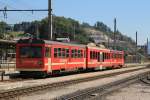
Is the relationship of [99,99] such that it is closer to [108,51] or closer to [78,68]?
[78,68]

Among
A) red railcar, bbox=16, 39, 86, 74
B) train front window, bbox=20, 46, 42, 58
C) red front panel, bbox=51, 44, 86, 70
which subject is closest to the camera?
red railcar, bbox=16, 39, 86, 74

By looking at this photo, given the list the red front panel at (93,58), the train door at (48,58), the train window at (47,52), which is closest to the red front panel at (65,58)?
the train door at (48,58)

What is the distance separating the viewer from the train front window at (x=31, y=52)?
106 ft

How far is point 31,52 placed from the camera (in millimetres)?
32562

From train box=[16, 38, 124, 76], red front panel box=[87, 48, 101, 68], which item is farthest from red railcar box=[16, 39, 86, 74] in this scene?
red front panel box=[87, 48, 101, 68]

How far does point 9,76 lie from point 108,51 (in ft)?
75.6

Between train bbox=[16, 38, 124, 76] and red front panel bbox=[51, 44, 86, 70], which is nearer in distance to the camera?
train bbox=[16, 38, 124, 76]

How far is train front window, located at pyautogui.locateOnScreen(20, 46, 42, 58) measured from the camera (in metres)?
32.2

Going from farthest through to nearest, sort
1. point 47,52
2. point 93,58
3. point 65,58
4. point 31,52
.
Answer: point 93,58 → point 65,58 → point 31,52 → point 47,52

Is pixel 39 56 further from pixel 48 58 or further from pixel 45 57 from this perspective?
pixel 48 58

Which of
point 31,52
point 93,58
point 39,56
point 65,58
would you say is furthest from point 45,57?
point 93,58

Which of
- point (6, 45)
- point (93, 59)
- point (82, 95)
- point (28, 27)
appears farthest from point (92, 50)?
point (28, 27)

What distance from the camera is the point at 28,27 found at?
14438cm

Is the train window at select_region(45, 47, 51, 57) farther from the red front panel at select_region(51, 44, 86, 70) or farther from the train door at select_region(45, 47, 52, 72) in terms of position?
the red front panel at select_region(51, 44, 86, 70)
